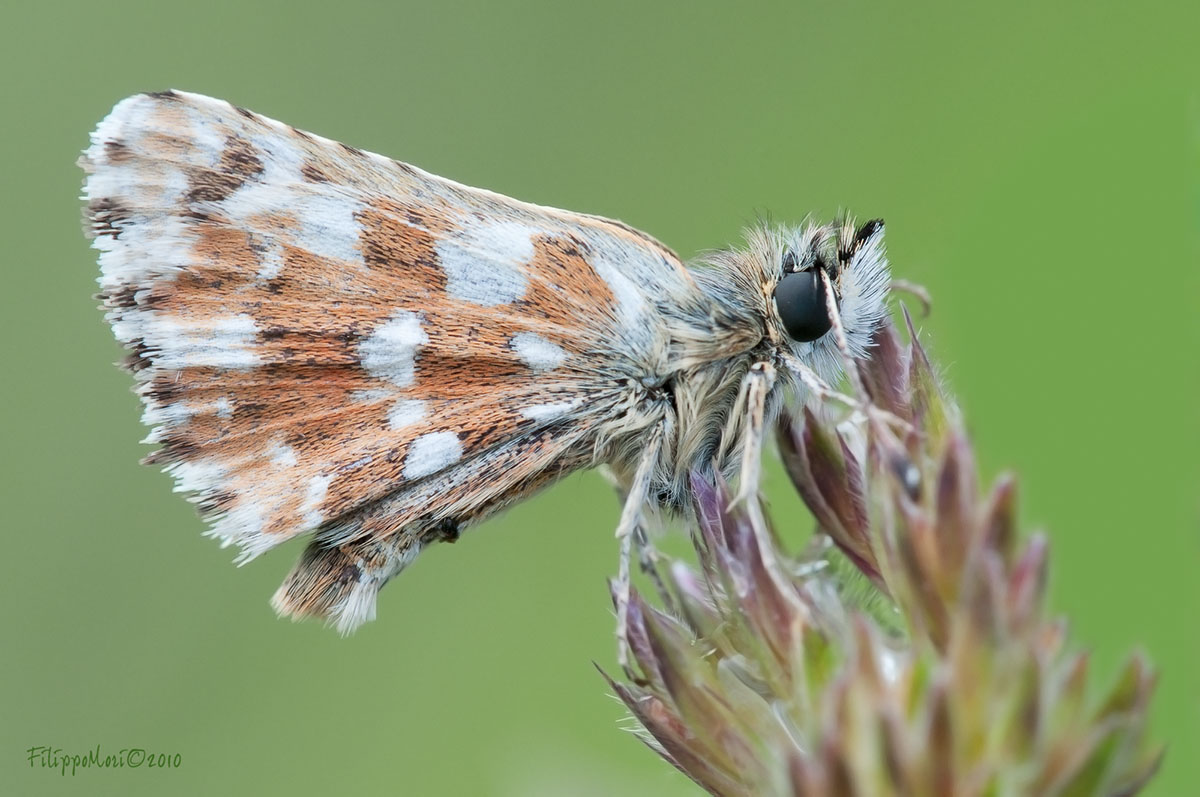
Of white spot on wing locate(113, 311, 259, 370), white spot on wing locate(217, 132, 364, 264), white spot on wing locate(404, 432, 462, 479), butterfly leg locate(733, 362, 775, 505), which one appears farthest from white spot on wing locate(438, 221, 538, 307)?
butterfly leg locate(733, 362, 775, 505)

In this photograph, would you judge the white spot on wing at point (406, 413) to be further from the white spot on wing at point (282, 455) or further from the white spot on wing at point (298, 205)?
the white spot on wing at point (298, 205)

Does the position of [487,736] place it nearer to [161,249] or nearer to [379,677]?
[379,677]

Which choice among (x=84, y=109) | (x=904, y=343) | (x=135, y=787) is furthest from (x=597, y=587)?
(x=84, y=109)

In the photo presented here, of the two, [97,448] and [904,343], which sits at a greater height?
[904,343]

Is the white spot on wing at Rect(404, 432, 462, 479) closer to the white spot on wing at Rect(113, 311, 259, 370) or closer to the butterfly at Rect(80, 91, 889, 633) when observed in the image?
the butterfly at Rect(80, 91, 889, 633)

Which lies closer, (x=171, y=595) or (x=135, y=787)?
(x=135, y=787)

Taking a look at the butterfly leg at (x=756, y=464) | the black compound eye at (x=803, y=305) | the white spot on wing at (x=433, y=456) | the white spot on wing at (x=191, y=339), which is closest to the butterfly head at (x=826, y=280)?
the black compound eye at (x=803, y=305)
